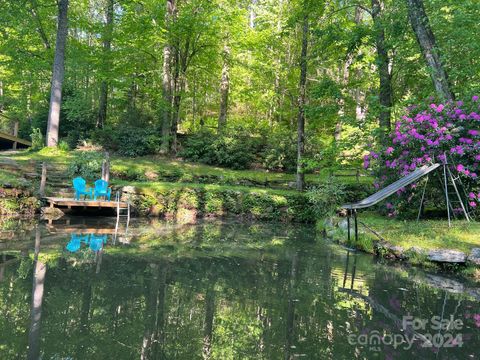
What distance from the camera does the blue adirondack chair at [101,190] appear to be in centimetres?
1402

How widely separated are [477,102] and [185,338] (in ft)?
35.5

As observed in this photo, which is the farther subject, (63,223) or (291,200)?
(291,200)

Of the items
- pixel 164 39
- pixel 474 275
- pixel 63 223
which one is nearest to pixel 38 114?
pixel 164 39

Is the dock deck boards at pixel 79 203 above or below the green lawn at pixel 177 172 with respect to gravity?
below

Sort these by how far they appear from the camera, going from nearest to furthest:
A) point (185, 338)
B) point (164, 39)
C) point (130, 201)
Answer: point (185, 338) < point (130, 201) < point (164, 39)

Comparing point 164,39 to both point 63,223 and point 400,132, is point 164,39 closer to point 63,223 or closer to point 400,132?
point 63,223

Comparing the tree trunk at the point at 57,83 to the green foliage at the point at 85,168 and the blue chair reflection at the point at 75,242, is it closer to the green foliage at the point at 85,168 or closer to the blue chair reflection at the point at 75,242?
the green foliage at the point at 85,168

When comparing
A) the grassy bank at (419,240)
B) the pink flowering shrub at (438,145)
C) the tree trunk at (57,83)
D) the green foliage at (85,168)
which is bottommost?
the grassy bank at (419,240)

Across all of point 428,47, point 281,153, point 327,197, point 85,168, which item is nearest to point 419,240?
point 327,197

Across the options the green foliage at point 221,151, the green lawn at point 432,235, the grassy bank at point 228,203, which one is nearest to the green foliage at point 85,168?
the grassy bank at point 228,203

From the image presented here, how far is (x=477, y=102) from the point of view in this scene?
11.4 metres

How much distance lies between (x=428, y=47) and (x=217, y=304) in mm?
10908

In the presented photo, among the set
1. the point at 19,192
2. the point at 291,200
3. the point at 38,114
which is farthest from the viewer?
the point at 38,114

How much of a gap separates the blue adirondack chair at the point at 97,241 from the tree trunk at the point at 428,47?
10.4 meters
